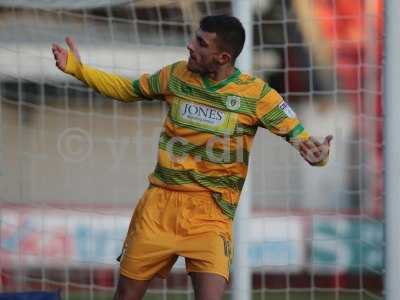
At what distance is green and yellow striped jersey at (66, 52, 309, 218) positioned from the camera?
5008mm

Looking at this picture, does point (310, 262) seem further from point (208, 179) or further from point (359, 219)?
point (208, 179)

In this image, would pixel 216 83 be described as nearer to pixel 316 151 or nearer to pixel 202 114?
pixel 202 114

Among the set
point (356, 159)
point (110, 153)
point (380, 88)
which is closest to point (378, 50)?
point (380, 88)

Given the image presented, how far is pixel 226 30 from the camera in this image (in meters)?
5.00

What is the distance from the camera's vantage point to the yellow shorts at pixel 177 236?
504cm

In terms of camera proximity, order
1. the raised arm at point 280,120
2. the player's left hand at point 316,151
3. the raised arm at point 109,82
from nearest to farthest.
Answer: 1. the player's left hand at point 316,151
2. the raised arm at point 280,120
3. the raised arm at point 109,82

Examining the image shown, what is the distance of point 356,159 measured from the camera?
23.8 feet

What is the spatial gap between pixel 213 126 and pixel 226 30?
40 centimetres

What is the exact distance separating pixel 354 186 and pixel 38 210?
199 centimetres

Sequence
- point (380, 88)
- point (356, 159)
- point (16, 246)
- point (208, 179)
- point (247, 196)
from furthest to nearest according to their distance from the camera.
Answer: point (16, 246)
point (356, 159)
point (380, 88)
point (247, 196)
point (208, 179)

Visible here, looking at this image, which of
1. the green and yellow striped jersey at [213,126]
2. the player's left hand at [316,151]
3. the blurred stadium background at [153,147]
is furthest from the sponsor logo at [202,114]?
the blurred stadium background at [153,147]

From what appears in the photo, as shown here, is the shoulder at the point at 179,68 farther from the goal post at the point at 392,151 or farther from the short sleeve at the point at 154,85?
the goal post at the point at 392,151

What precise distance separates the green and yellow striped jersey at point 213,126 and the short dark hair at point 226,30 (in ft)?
0.42

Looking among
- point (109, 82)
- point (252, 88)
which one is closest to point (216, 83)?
point (252, 88)
